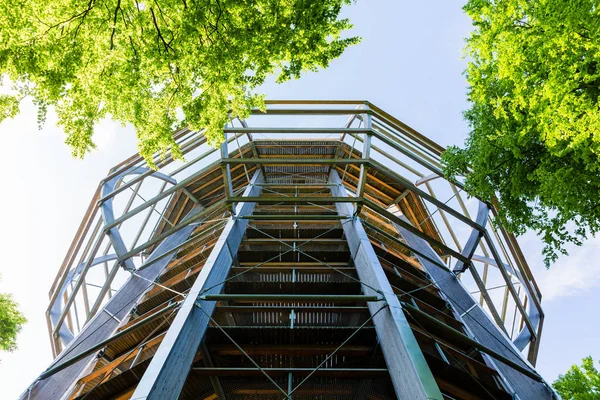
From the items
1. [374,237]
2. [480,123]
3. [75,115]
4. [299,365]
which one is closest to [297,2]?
[75,115]

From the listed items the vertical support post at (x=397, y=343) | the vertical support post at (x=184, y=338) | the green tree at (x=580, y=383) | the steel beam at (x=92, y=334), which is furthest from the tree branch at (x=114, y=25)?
the green tree at (x=580, y=383)

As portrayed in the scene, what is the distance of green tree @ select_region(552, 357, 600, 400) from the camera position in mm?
7324

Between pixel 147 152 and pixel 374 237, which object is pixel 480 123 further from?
pixel 147 152

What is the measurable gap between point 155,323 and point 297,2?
675 centimetres

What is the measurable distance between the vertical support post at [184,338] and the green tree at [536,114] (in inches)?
217

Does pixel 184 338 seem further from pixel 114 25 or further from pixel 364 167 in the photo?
pixel 364 167

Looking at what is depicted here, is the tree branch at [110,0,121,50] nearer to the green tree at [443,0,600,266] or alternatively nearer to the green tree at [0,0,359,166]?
the green tree at [0,0,359,166]

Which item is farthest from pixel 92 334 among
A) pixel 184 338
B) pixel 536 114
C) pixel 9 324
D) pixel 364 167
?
pixel 536 114

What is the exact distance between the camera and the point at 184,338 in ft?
18.8

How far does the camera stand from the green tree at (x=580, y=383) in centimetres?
732

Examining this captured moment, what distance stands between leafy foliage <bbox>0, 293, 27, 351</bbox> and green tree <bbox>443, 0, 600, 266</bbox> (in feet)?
44.2

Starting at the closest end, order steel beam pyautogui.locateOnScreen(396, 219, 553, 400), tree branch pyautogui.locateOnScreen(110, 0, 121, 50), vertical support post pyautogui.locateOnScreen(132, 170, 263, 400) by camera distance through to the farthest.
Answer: vertical support post pyautogui.locateOnScreen(132, 170, 263, 400) < tree branch pyautogui.locateOnScreen(110, 0, 121, 50) < steel beam pyautogui.locateOnScreen(396, 219, 553, 400)

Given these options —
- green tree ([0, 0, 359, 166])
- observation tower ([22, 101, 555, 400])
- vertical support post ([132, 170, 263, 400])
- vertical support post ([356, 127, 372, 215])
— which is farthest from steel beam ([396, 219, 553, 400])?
green tree ([0, 0, 359, 166])

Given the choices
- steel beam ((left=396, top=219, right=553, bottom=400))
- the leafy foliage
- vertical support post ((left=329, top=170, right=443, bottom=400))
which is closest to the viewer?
vertical support post ((left=329, top=170, right=443, bottom=400))
